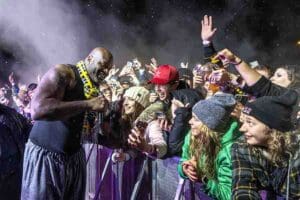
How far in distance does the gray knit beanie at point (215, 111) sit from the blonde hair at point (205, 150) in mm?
46

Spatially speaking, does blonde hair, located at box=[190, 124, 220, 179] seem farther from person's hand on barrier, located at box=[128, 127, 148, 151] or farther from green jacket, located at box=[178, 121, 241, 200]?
person's hand on barrier, located at box=[128, 127, 148, 151]

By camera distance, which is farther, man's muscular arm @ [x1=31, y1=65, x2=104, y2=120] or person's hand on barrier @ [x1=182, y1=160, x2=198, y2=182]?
man's muscular arm @ [x1=31, y1=65, x2=104, y2=120]

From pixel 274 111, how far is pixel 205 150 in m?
0.57

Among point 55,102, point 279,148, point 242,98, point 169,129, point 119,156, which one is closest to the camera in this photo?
point 279,148

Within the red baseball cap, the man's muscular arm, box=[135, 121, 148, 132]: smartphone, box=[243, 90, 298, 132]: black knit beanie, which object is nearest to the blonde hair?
box=[243, 90, 298, 132]: black knit beanie

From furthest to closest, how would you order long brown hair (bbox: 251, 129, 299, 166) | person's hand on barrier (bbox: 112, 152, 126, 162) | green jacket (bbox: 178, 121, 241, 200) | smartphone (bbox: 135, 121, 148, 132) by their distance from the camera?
person's hand on barrier (bbox: 112, 152, 126, 162) → smartphone (bbox: 135, 121, 148, 132) → green jacket (bbox: 178, 121, 241, 200) → long brown hair (bbox: 251, 129, 299, 166)

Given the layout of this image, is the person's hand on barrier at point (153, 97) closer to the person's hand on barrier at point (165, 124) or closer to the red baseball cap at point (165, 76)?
the red baseball cap at point (165, 76)

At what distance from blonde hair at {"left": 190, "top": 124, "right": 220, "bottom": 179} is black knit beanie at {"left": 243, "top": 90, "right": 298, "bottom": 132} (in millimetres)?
412

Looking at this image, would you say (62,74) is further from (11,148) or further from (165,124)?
(165,124)

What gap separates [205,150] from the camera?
289 centimetres

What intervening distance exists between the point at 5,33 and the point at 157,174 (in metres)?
8.33

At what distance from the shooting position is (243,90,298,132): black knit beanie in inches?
98.2

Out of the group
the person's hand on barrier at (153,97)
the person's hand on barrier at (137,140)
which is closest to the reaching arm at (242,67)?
the person's hand on barrier at (137,140)

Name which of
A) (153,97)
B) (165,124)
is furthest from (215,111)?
(153,97)
